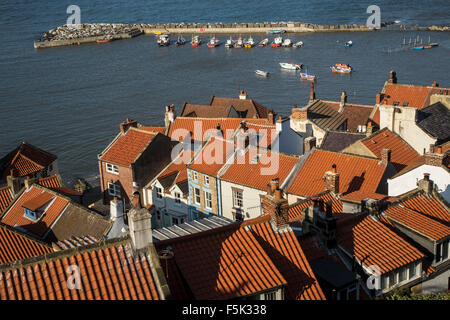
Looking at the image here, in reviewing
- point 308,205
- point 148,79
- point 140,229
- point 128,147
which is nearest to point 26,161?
point 128,147

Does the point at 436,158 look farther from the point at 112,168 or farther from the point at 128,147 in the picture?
the point at 112,168

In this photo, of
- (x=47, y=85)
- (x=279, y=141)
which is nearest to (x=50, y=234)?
(x=279, y=141)

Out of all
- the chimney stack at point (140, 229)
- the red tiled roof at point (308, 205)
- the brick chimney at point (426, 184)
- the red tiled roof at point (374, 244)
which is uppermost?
the chimney stack at point (140, 229)

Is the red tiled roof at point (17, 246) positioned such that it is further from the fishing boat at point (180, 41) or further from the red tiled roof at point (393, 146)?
the fishing boat at point (180, 41)

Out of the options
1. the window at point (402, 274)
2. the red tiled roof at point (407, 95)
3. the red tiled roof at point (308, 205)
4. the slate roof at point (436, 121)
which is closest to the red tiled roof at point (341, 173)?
the red tiled roof at point (308, 205)

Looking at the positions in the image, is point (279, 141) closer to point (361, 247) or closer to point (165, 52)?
point (361, 247)

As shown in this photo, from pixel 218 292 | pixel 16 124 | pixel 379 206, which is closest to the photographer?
pixel 218 292
